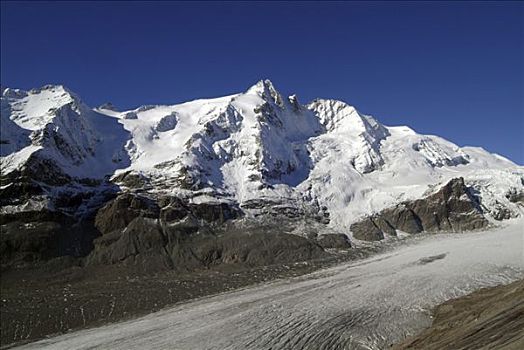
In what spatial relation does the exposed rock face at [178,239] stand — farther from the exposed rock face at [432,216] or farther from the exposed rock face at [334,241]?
the exposed rock face at [432,216]

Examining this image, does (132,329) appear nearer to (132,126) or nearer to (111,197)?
(111,197)

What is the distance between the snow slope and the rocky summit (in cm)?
3013

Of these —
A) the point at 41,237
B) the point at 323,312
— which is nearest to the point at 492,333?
the point at 323,312

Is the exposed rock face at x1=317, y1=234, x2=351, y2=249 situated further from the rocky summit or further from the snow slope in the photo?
the snow slope

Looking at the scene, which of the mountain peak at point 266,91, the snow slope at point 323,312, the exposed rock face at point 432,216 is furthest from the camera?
the mountain peak at point 266,91

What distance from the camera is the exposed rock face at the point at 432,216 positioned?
111625mm

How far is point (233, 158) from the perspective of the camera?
13250cm

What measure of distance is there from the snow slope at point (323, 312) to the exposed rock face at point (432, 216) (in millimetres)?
36098

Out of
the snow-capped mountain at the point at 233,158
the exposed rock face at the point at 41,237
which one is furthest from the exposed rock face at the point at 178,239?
the snow-capped mountain at the point at 233,158

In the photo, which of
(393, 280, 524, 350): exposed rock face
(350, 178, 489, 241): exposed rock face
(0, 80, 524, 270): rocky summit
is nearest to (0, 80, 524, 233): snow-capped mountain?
(0, 80, 524, 270): rocky summit

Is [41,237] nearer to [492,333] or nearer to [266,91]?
[492,333]

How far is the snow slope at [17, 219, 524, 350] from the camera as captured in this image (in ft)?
121

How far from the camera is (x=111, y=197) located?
4171 inches

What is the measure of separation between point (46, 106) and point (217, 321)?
107 metres
